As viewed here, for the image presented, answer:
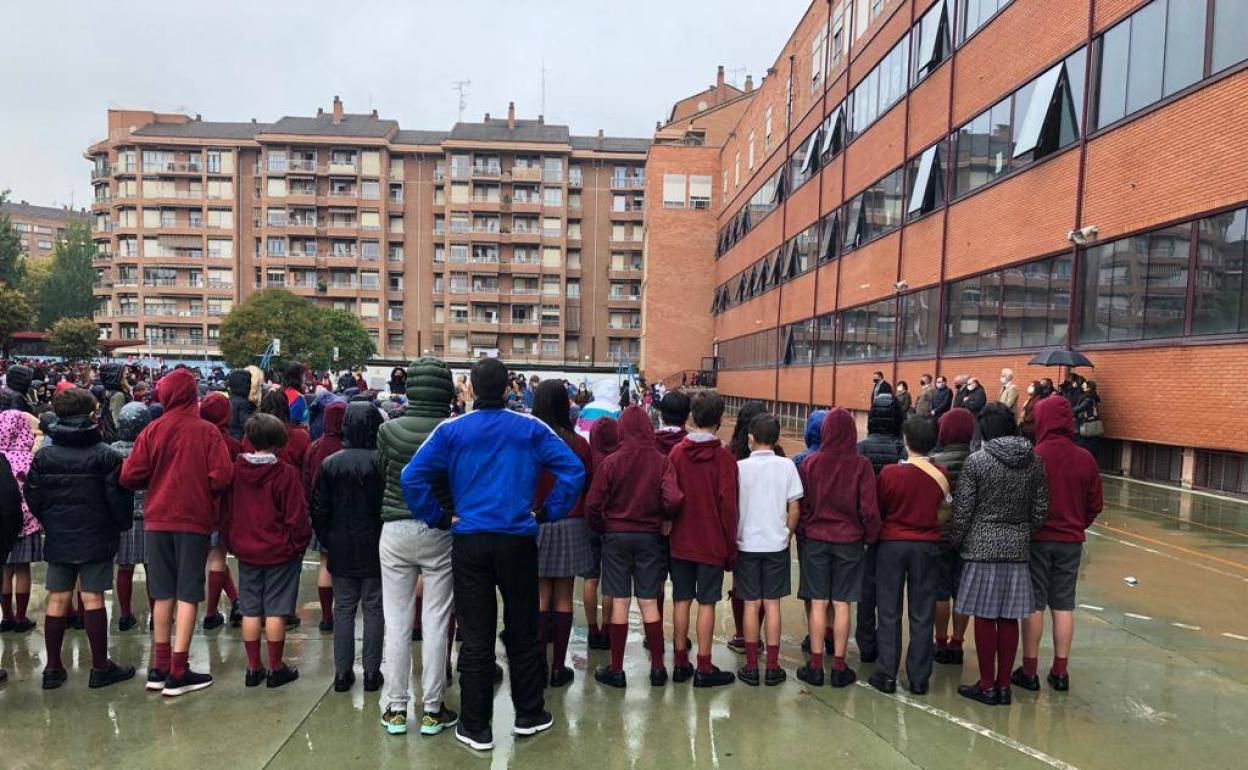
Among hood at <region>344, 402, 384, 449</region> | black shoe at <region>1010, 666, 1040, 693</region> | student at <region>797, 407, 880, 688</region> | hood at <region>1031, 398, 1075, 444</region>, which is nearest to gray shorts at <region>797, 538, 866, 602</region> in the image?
student at <region>797, 407, 880, 688</region>

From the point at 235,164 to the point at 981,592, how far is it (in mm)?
70847

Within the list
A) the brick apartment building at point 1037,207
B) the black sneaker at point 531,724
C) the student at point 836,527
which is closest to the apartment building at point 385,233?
the brick apartment building at point 1037,207

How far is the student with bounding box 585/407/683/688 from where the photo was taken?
411cm

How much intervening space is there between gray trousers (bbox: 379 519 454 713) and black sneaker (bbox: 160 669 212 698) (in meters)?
1.24

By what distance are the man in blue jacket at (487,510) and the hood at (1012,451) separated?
236 centimetres

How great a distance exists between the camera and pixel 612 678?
420 cm

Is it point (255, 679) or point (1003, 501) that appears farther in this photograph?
point (255, 679)

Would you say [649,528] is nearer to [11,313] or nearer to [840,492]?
[840,492]

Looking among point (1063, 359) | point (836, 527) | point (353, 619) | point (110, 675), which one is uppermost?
point (1063, 359)

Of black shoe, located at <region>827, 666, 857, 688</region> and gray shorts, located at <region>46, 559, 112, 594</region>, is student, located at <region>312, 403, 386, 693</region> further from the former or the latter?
black shoe, located at <region>827, 666, 857, 688</region>

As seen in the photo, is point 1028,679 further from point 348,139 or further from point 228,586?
point 348,139

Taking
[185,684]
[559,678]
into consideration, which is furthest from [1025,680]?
[185,684]

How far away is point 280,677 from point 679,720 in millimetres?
2338

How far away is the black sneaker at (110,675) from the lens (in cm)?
409
